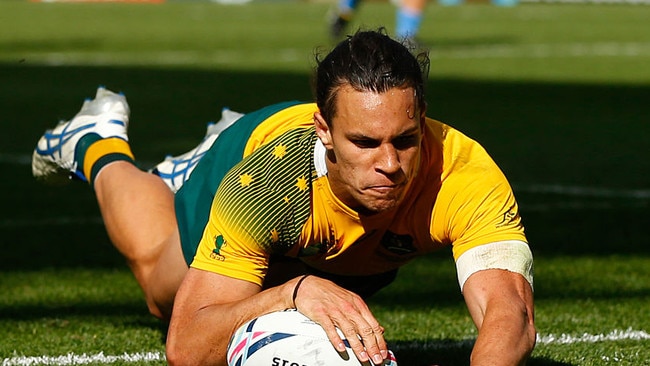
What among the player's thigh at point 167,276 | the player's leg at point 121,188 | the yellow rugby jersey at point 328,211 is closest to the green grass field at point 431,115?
the player's thigh at point 167,276

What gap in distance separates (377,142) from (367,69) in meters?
0.21

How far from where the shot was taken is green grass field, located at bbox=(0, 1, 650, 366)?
5078 millimetres

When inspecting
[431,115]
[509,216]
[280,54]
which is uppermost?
[509,216]

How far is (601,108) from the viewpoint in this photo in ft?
40.7

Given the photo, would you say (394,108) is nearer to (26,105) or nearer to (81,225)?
(81,225)

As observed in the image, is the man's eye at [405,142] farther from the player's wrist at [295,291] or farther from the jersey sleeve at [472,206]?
the player's wrist at [295,291]

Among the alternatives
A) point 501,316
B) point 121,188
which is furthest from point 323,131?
point 121,188

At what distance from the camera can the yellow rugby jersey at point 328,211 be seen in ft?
13.1

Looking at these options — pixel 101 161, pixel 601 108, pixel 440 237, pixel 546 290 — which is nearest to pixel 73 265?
pixel 101 161

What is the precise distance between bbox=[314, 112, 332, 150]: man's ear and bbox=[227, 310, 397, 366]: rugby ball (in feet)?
1.69

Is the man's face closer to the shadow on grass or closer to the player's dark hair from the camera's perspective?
the player's dark hair

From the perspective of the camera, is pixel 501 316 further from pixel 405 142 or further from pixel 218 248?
pixel 218 248

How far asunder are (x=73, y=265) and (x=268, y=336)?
9.07 feet

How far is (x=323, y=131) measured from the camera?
3914 mm
